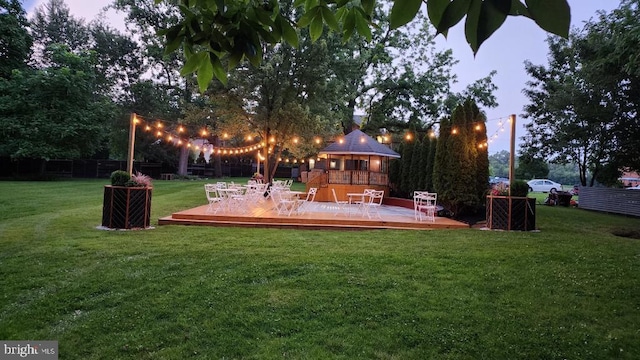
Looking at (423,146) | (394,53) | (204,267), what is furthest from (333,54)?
(204,267)

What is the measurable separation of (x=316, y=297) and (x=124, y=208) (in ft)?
19.4

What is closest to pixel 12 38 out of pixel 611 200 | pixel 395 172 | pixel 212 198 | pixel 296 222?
pixel 212 198

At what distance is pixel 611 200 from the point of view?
1594cm

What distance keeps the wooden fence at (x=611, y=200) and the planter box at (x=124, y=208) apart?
58.6ft

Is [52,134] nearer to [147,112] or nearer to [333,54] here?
[147,112]

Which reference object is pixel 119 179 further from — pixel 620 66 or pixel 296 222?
pixel 620 66

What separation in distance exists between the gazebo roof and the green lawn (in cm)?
1007

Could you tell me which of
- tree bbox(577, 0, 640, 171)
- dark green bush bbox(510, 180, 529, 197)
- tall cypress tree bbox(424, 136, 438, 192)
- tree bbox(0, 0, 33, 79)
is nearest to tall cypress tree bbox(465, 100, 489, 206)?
tall cypress tree bbox(424, 136, 438, 192)

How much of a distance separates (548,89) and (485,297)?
1981 centimetres

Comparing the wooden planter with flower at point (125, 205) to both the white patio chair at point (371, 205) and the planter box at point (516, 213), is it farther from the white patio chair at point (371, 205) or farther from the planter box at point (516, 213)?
the planter box at point (516, 213)

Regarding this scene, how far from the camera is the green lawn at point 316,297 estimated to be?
323cm

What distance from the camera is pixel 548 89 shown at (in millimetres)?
19828

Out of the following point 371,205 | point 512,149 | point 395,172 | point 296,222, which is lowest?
point 296,222

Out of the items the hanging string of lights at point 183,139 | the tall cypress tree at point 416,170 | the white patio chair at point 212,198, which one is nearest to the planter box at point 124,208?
the hanging string of lights at point 183,139
